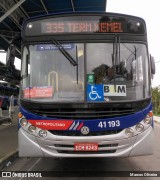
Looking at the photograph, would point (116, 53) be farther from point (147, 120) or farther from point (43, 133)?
point (43, 133)

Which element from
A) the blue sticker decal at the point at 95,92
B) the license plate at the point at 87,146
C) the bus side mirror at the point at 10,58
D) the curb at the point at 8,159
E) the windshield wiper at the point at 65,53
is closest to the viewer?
the license plate at the point at 87,146

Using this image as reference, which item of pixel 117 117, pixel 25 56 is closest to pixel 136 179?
pixel 117 117

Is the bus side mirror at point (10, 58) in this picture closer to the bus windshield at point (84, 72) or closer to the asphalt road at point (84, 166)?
the bus windshield at point (84, 72)

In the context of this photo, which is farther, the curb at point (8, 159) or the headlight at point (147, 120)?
the curb at point (8, 159)

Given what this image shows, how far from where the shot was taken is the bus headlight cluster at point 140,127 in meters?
6.60

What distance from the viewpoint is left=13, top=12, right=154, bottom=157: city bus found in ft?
21.5

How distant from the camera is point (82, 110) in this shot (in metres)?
6.62

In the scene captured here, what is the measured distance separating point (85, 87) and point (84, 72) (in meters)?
0.31

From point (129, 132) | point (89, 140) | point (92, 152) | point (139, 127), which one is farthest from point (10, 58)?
point (139, 127)

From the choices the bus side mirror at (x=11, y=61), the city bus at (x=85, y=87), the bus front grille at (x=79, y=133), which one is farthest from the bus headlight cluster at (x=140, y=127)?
the bus side mirror at (x=11, y=61)

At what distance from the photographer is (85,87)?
22.3ft

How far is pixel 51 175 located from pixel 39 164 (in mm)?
1381

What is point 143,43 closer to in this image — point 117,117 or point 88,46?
point 88,46

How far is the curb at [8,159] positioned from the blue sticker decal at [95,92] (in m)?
2.94
